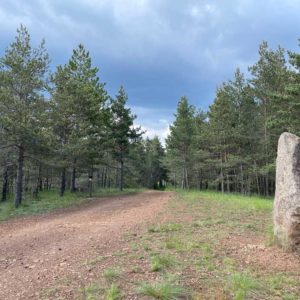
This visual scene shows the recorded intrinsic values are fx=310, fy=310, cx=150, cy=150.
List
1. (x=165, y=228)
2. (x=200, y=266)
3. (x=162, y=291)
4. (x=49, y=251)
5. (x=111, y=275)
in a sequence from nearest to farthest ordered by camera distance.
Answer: (x=162, y=291)
(x=111, y=275)
(x=200, y=266)
(x=49, y=251)
(x=165, y=228)

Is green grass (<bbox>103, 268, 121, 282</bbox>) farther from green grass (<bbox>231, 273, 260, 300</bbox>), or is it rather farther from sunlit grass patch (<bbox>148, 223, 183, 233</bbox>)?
sunlit grass patch (<bbox>148, 223, 183, 233</bbox>)

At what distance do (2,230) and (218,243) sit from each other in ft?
21.3

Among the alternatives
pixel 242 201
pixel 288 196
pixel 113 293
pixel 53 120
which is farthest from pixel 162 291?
pixel 53 120

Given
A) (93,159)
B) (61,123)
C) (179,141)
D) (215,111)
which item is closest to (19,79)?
(61,123)

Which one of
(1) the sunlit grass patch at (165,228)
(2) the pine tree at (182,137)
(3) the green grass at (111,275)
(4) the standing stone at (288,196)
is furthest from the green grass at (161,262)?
(2) the pine tree at (182,137)

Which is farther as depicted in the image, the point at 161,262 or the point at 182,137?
the point at 182,137

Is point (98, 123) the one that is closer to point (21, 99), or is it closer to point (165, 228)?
point (21, 99)

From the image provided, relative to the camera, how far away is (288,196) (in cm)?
603

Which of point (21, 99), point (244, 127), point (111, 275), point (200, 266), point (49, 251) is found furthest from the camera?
point (244, 127)

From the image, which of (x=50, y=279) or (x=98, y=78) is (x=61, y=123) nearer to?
(x=98, y=78)

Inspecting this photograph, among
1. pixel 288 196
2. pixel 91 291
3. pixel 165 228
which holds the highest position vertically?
pixel 288 196

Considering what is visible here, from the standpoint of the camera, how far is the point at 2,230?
30.4ft

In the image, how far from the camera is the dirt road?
4508 mm

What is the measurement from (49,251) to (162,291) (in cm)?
332
